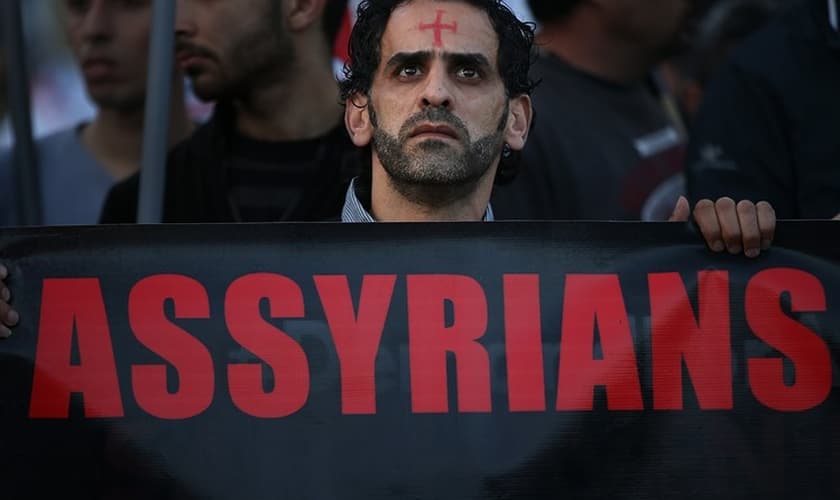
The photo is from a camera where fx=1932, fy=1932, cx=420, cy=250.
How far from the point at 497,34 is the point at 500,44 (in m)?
0.03

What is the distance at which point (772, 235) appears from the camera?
3.47 metres

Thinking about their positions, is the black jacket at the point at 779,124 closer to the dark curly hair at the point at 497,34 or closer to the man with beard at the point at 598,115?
the man with beard at the point at 598,115

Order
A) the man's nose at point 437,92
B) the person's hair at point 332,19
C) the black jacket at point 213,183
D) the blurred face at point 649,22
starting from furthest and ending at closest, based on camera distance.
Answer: the blurred face at point 649,22 → the person's hair at point 332,19 → the black jacket at point 213,183 → the man's nose at point 437,92

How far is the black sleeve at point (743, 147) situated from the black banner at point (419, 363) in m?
1.18

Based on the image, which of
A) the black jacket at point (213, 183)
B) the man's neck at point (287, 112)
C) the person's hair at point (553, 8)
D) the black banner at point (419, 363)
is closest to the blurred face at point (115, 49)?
the black jacket at point (213, 183)

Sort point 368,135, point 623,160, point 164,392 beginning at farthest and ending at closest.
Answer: point 623,160 < point 368,135 < point 164,392

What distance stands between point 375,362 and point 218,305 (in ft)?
0.98

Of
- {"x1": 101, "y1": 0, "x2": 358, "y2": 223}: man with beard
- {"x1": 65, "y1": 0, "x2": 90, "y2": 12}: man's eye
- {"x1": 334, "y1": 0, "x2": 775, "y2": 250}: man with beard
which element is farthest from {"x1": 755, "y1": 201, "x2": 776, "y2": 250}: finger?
{"x1": 65, "y1": 0, "x2": 90, "y2": 12}: man's eye

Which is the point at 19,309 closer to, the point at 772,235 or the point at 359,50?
the point at 359,50

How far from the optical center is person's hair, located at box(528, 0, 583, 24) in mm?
5797

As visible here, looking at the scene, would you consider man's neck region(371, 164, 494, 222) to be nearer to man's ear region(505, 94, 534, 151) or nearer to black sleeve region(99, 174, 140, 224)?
man's ear region(505, 94, 534, 151)

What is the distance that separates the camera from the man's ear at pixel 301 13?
4965mm

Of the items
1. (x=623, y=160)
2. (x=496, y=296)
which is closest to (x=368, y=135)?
(x=496, y=296)

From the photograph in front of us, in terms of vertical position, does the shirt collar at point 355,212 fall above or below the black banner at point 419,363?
above
